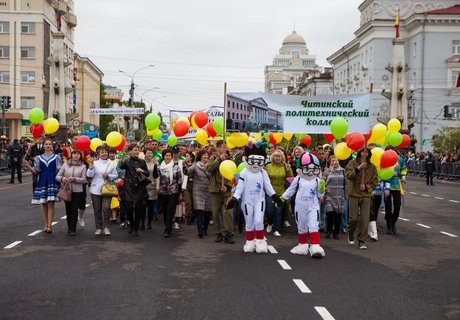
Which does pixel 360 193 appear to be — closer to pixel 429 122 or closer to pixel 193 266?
pixel 193 266

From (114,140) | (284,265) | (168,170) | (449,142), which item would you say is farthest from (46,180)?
(449,142)

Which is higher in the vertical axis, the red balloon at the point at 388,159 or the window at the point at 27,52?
the window at the point at 27,52

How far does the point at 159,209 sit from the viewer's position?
1714 centimetres

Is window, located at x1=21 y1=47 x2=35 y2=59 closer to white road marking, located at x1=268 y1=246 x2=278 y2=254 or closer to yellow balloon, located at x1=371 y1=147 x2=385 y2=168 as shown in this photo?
yellow balloon, located at x1=371 y1=147 x2=385 y2=168

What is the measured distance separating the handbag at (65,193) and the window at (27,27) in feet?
211

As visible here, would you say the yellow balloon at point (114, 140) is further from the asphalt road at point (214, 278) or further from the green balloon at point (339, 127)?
the green balloon at point (339, 127)

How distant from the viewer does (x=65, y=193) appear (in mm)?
13445

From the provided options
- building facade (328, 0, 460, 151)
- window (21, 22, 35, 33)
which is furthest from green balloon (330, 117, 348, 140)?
window (21, 22, 35, 33)

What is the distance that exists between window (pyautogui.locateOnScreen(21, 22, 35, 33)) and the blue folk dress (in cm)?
6394

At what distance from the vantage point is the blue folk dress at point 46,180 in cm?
1345

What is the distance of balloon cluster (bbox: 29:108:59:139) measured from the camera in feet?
61.8

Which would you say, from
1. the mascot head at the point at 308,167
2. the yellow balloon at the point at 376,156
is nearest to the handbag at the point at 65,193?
the mascot head at the point at 308,167

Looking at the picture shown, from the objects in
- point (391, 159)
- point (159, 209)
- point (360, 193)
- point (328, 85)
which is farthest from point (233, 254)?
point (328, 85)

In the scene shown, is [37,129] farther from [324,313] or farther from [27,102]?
[27,102]
